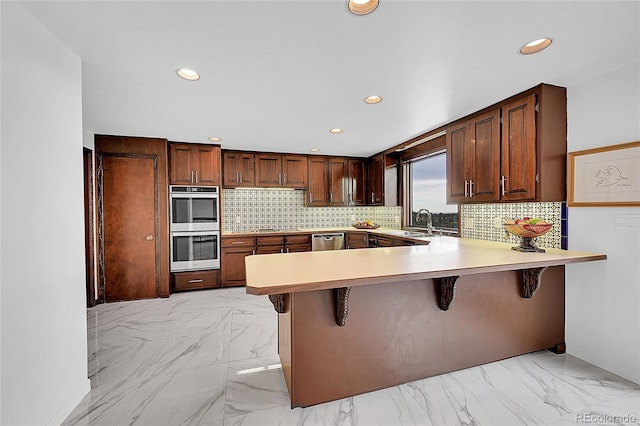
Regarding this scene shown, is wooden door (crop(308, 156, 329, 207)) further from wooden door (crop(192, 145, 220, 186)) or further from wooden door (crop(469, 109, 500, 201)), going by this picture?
wooden door (crop(469, 109, 500, 201))

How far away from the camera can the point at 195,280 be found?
14.0 feet

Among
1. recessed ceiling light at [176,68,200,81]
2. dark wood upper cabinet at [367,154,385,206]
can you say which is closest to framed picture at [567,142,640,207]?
dark wood upper cabinet at [367,154,385,206]

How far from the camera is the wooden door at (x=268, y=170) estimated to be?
4770 millimetres

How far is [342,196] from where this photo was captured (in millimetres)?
5262

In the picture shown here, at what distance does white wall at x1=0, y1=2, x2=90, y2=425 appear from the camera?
4.29ft

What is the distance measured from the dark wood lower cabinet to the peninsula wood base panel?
260 cm

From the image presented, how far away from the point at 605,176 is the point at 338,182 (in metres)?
3.62

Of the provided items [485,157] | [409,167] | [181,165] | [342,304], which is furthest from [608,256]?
[181,165]

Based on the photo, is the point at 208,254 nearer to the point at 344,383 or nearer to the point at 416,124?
the point at 344,383

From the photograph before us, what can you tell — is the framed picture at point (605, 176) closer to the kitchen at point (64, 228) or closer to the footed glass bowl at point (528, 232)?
the kitchen at point (64, 228)

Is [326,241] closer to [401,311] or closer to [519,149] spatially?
[401,311]

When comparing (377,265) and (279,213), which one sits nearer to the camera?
(377,265)

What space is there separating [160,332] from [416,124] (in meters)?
3.54

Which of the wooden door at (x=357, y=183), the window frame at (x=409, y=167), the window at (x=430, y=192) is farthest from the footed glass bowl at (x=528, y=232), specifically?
the wooden door at (x=357, y=183)
